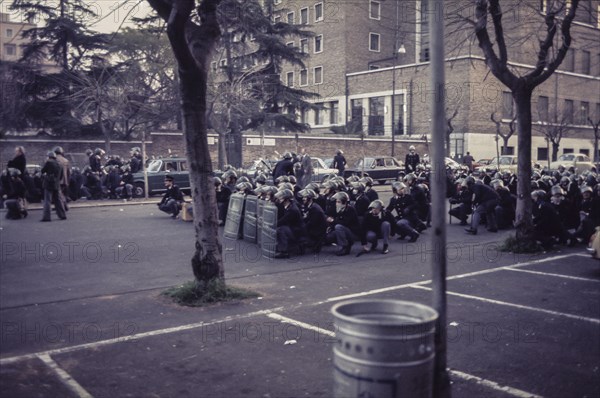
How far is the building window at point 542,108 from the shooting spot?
50.5 metres

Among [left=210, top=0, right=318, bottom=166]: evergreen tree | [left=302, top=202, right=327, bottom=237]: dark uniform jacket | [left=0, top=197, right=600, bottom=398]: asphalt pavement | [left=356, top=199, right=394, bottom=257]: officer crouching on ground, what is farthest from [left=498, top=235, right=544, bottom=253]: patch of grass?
[left=210, top=0, right=318, bottom=166]: evergreen tree

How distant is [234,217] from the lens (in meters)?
14.3

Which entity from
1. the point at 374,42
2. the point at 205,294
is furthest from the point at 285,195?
the point at 374,42

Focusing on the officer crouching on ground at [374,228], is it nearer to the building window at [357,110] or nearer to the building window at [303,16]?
the building window at [357,110]

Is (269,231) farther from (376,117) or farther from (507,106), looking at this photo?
(507,106)

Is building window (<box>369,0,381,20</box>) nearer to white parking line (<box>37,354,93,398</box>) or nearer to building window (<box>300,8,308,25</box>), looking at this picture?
building window (<box>300,8,308,25</box>)

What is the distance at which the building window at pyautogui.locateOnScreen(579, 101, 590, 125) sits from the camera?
5509cm

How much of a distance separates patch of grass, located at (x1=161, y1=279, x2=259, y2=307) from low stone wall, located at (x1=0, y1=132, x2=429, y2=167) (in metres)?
23.1

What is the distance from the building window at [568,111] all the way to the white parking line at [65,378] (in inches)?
1956

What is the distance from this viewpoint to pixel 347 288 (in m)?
8.98

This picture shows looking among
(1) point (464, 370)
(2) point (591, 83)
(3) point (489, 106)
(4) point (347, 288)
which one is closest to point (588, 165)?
(3) point (489, 106)

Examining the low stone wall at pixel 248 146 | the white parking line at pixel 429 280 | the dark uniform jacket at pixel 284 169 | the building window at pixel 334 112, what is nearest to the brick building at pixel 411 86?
the building window at pixel 334 112

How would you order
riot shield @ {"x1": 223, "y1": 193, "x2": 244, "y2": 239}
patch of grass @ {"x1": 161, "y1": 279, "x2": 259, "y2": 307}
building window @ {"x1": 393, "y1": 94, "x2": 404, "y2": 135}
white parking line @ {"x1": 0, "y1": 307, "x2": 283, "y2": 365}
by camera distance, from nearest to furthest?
white parking line @ {"x1": 0, "y1": 307, "x2": 283, "y2": 365} < patch of grass @ {"x1": 161, "y1": 279, "x2": 259, "y2": 307} < riot shield @ {"x1": 223, "y1": 193, "x2": 244, "y2": 239} < building window @ {"x1": 393, "y1": 94, "x2": 404, "y2": 135}

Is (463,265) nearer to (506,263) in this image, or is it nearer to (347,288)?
(506,263)
